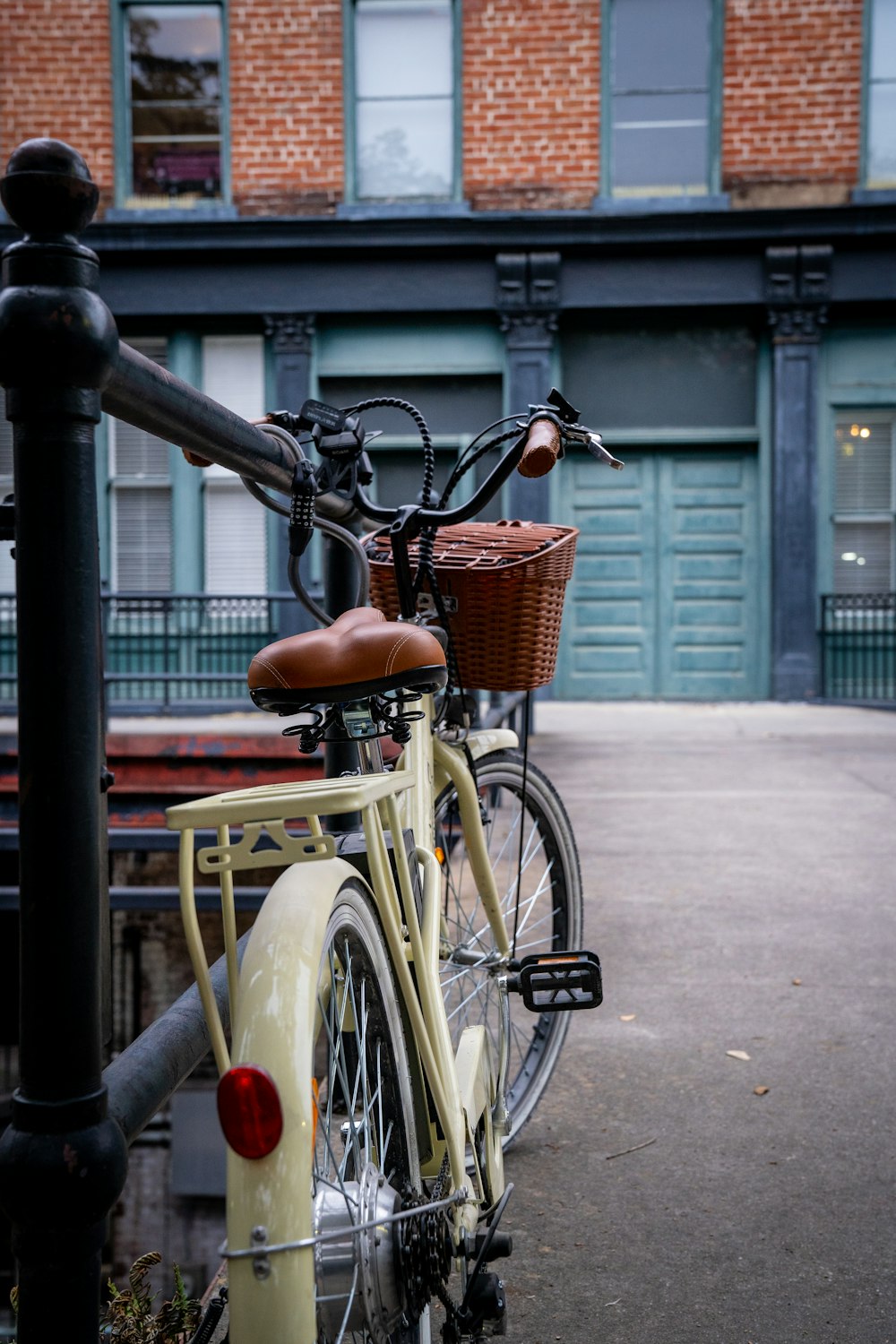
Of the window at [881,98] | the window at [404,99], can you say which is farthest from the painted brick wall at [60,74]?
the window at [881,98]

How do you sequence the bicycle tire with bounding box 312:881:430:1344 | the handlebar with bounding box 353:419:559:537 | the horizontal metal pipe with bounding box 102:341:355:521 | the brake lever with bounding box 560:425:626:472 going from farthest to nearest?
the brake lever with bounding box 560:425:626:472 → the handlebar with bounding box 353:419:559:537 → the bicycle tire with bounding box 312:881:430:1344 → the horizontal metal pipe with bounding box 102:341:355:521

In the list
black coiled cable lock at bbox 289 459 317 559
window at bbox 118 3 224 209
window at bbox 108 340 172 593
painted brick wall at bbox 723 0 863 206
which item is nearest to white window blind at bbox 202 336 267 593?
window at bbox 108 340 172 593

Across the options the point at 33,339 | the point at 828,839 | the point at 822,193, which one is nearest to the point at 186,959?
the point at 828,839

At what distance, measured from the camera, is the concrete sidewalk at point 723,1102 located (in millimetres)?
2322

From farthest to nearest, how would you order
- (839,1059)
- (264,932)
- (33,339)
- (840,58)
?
(840,58), (839,1059), (264,932), (33,339)

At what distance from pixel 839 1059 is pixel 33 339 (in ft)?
9.98

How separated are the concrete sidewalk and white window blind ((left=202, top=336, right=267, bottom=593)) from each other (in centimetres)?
684

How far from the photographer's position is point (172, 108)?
1266 centimetres

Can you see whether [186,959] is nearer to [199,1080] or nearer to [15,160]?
[199,1080]

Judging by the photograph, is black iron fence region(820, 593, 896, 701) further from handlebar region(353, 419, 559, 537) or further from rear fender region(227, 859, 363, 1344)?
rear fender region(227, 859, 363, 1344)

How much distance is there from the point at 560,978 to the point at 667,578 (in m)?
10.4

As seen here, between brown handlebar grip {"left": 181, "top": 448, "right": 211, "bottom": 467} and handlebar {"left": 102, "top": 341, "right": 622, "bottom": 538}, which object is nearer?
handlebar {"left": 102, "top": 341, "right": 622, "bottom": 538}

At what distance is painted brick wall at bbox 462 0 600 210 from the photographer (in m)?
12.2

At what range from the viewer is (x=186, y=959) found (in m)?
6.07
